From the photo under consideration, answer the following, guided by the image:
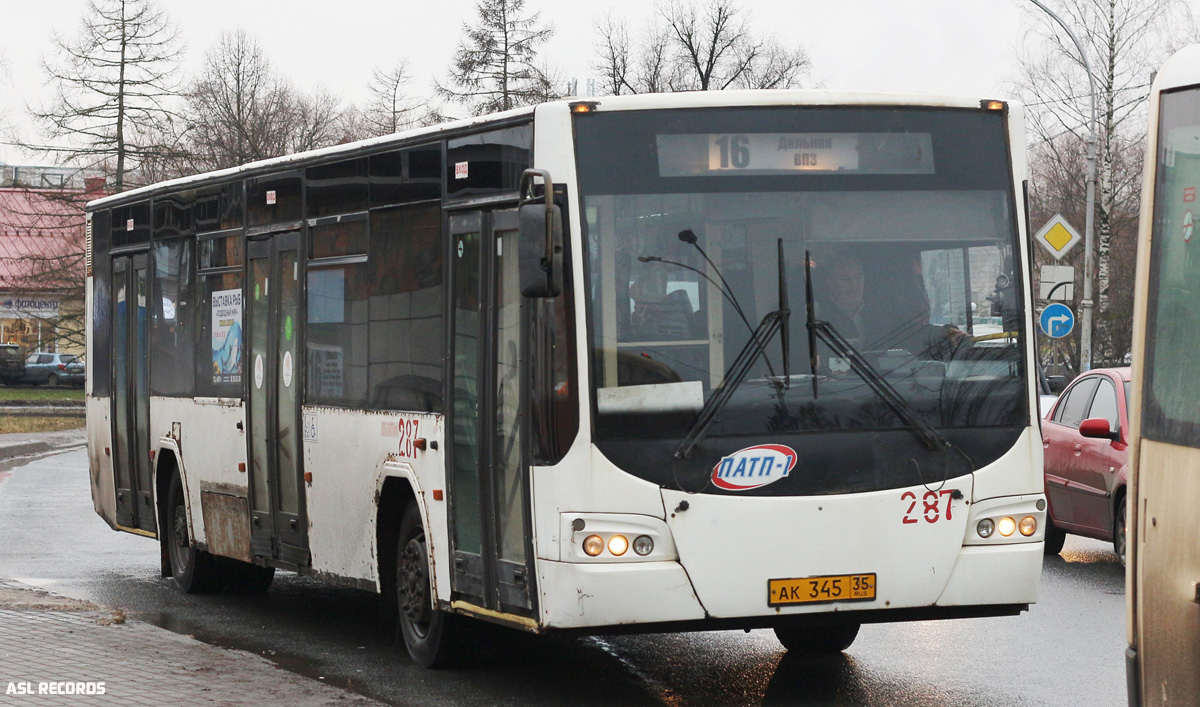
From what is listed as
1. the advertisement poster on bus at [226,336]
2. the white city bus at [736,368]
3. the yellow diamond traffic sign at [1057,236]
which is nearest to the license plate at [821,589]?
the white city bus at [736,368]

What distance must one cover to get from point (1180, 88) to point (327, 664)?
6030 millimetres

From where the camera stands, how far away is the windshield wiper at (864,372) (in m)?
7.67

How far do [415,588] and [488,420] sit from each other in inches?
55.5

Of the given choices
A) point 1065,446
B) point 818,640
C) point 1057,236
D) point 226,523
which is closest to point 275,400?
point 226,523

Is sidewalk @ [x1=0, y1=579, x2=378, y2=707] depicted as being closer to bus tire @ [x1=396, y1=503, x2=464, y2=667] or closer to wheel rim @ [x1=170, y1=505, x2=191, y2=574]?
bus tire @ [x1=396, y1=503, x2=464, y2=667]

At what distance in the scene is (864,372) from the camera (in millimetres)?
7742

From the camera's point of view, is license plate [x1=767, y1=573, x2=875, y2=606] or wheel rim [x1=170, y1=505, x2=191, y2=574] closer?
license plate [x1=767, y1=573, x2=875, y2=606]

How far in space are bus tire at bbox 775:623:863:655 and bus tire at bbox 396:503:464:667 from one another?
185 cm

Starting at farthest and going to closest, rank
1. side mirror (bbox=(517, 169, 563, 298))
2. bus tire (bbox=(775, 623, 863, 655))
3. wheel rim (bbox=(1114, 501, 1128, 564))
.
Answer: wheel rim (bbox=(1114, 501, 1128, 564)) → bus tire (bbox=(775, 623, 863, 655)) → side mirror (bbox=(517, 169, 563, 298))

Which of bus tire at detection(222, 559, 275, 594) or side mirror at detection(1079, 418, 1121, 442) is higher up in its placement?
side mirror at detection(1079, 418, 1121, 442)

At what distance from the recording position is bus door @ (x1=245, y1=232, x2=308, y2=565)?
10.8m

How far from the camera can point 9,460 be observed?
30188mm

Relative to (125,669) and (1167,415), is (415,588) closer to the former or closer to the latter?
(125,669)

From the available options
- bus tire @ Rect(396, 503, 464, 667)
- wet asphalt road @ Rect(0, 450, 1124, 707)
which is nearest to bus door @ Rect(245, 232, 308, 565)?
wet asphalt road @ Rect(0, 450, 1124, 707)
